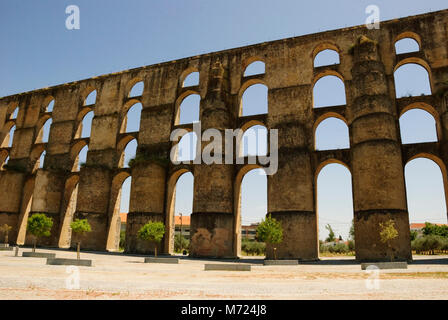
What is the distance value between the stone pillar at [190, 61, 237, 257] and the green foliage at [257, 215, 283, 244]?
12.4ft

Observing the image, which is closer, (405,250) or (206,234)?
(405,250)

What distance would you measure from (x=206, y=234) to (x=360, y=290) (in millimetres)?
15931

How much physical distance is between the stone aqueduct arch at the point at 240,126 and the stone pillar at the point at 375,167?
0.19 ft

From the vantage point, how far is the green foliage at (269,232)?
19.0m

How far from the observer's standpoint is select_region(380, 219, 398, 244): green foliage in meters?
17.4

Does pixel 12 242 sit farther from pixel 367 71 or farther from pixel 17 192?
pixel 367 71

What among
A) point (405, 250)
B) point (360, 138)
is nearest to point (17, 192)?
point (360, 138)

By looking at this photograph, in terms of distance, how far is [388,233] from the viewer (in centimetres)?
1738

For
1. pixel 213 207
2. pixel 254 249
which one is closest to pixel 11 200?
pixel 213 207

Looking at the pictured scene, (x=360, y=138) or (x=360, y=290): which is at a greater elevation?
(x=360, y=138)

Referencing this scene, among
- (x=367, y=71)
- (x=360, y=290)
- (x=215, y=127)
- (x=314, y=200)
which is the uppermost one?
(x=367, y=71)
